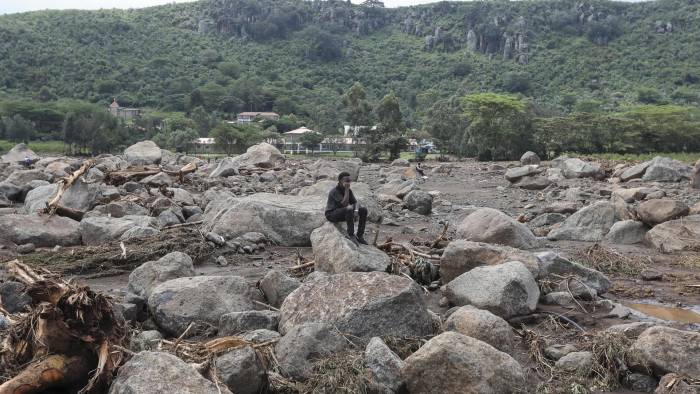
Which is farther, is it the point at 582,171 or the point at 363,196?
the point at 582,171

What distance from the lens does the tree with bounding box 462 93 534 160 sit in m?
50.1

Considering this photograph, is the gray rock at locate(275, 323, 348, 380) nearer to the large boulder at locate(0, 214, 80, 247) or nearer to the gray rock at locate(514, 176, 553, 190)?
the large boulder at locate(0, 214, 80, 247)

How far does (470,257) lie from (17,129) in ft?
228

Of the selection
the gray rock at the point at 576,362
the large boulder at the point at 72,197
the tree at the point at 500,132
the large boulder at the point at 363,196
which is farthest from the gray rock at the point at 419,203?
the tree at the point at 500,132

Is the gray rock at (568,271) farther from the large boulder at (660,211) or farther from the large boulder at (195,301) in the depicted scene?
the large boulder at (660,211)

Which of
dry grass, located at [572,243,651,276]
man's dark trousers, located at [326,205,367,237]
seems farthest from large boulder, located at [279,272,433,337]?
dry grass, located at [572,243,651,276]

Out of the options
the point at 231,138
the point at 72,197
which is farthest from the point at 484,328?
the point at 231,138

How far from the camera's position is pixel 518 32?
123 meters

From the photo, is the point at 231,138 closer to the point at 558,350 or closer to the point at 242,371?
the point at 558,350

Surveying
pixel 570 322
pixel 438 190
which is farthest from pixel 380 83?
pixel 570 322

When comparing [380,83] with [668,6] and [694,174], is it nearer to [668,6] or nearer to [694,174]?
[668,6]

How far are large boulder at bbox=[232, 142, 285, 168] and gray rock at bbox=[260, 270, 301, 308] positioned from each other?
20203 mm

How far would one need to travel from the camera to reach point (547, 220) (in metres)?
16.2

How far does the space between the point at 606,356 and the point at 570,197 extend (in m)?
15.3
